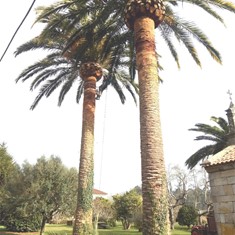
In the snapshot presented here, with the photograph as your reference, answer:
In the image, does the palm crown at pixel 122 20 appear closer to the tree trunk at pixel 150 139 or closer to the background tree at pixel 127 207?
the tree trunk at pixel 150 139

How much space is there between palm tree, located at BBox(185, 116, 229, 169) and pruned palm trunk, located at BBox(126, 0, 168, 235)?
57.6 ft

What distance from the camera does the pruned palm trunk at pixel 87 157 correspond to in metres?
12.5

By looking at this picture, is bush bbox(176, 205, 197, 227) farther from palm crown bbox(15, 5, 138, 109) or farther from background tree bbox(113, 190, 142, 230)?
palm crown bbox(15, 5, 138, 109)

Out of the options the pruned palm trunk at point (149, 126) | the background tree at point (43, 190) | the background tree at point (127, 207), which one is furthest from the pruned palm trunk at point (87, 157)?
the background tree at point (127, 207)

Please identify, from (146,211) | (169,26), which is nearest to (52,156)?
(169,26)

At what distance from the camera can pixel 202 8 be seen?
1124cm

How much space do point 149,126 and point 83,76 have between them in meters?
7.65

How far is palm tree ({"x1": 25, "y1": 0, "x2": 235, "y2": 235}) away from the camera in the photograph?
744 centimetres

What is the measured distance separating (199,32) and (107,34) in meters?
4.20

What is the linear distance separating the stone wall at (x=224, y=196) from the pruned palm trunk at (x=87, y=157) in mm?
5888

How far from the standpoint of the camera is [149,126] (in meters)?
8.35

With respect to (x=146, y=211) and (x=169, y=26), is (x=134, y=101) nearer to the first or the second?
(x=169, y=26)

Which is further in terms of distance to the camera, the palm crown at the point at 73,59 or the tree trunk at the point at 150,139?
the palm crown at the point at 73,59

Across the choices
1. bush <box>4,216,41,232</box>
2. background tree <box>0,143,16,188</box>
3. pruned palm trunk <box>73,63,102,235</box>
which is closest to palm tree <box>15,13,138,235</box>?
pruned palm trunk <box>73,63,102,235</box>
